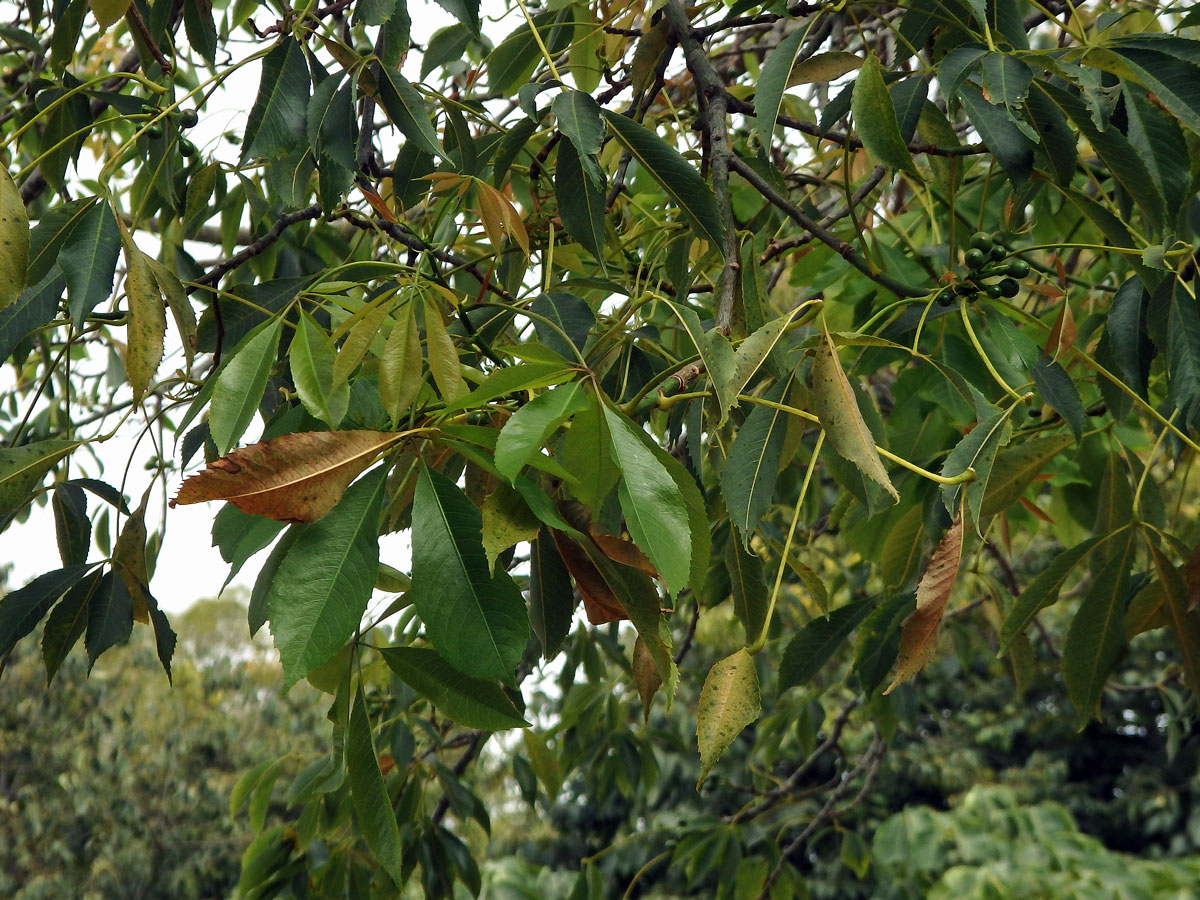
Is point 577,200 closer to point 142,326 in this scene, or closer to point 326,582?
point 142,326

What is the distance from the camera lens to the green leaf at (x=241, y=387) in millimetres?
721

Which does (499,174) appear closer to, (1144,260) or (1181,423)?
(1144,260)

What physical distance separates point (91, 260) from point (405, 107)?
1.08 feet

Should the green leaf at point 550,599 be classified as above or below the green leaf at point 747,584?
above

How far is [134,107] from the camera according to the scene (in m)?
1.31

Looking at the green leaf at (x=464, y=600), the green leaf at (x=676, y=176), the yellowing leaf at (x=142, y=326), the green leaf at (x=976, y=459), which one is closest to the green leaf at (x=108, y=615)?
the yellowing leaf at (x=142, y=326)

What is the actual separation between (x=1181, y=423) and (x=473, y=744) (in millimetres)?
1329

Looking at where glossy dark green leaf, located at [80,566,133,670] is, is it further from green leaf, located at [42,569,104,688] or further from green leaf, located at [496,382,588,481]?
green leaf, located at [496,382,588,481]

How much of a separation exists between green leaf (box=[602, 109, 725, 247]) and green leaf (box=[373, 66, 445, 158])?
0.18m

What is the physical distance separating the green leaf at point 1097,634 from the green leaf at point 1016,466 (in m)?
0.13

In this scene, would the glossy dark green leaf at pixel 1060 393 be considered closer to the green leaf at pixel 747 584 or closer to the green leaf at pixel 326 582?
the green leaf at pixel 747 584

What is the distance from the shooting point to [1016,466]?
123cm

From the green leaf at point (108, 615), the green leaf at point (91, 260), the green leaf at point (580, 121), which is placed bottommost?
the green leaf at point (108, 615)

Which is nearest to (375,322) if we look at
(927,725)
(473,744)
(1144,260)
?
(1144,260)
